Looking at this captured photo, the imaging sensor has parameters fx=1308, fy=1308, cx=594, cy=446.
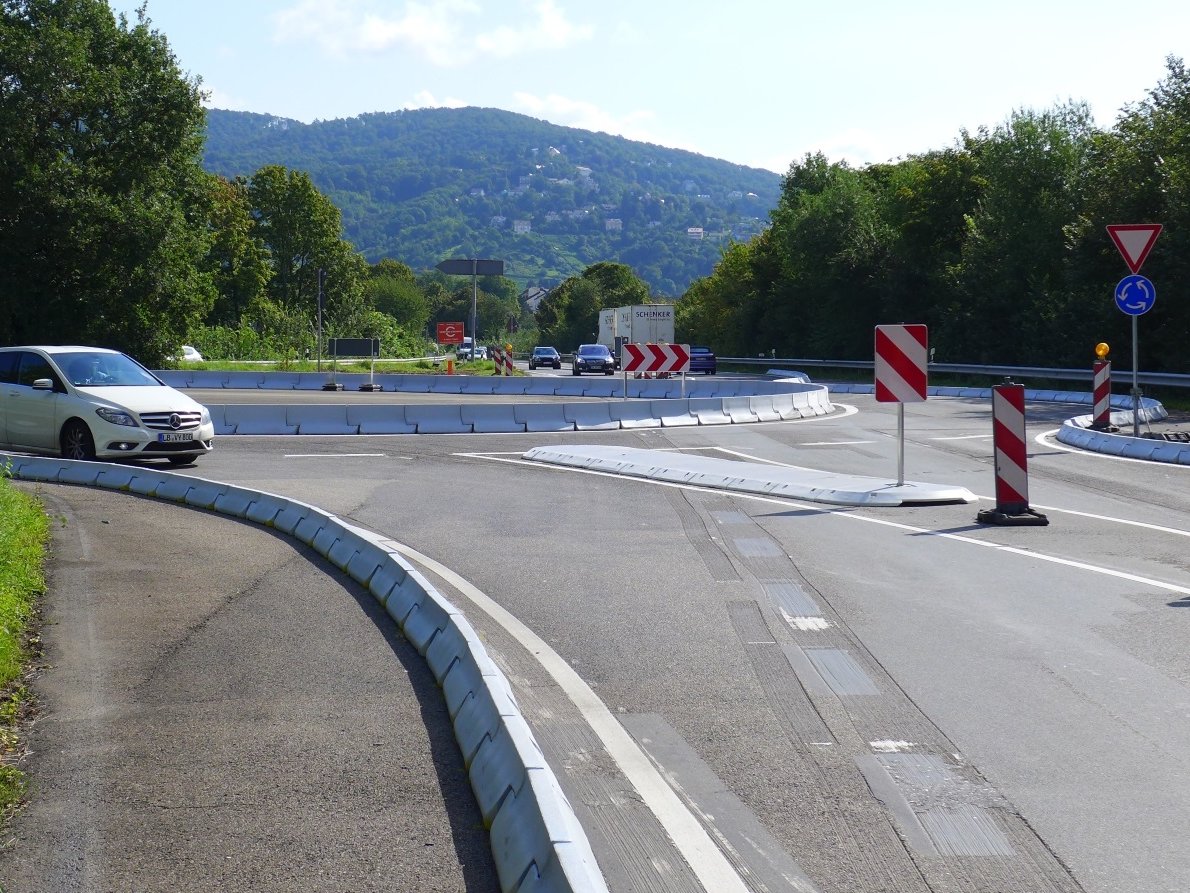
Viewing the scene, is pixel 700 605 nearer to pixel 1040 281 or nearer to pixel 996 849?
pixel 996 849

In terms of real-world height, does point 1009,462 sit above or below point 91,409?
below

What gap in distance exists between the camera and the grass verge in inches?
204

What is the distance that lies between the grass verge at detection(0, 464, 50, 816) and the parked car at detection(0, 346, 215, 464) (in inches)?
210

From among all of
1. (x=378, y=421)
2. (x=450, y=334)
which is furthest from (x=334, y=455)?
(x=450, y=334)

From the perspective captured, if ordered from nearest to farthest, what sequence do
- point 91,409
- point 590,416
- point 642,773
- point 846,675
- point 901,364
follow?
point 642,773, point 846,675, point 901,364, point 91,409, point 590,416

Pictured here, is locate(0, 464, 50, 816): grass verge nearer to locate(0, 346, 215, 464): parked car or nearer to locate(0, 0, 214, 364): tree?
locate(0, 346, 215, 464): parked car

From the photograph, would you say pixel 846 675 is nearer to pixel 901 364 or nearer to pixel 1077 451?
pixel 901 364

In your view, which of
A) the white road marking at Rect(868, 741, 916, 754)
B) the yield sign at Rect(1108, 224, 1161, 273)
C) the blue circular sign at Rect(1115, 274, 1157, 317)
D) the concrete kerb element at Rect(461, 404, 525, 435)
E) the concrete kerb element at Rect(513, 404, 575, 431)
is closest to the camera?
the white road marking at Rect(868, 741, 916, 754)

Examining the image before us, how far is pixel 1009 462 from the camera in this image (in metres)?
12.9

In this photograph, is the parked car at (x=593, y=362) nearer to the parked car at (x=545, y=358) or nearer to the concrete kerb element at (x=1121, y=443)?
the parked car at (x=545, y=358)

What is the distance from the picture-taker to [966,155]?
2479 inches

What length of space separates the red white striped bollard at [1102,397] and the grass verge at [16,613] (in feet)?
60.2

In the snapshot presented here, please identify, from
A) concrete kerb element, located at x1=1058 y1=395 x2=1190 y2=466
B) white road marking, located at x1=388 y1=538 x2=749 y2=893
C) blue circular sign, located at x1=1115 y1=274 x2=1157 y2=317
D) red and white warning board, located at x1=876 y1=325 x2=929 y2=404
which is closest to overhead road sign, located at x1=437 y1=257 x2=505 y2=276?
concrete kerb element, located at x1=1058 y1=395 x2=1190 y2=466

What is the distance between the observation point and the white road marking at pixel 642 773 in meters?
4.09
